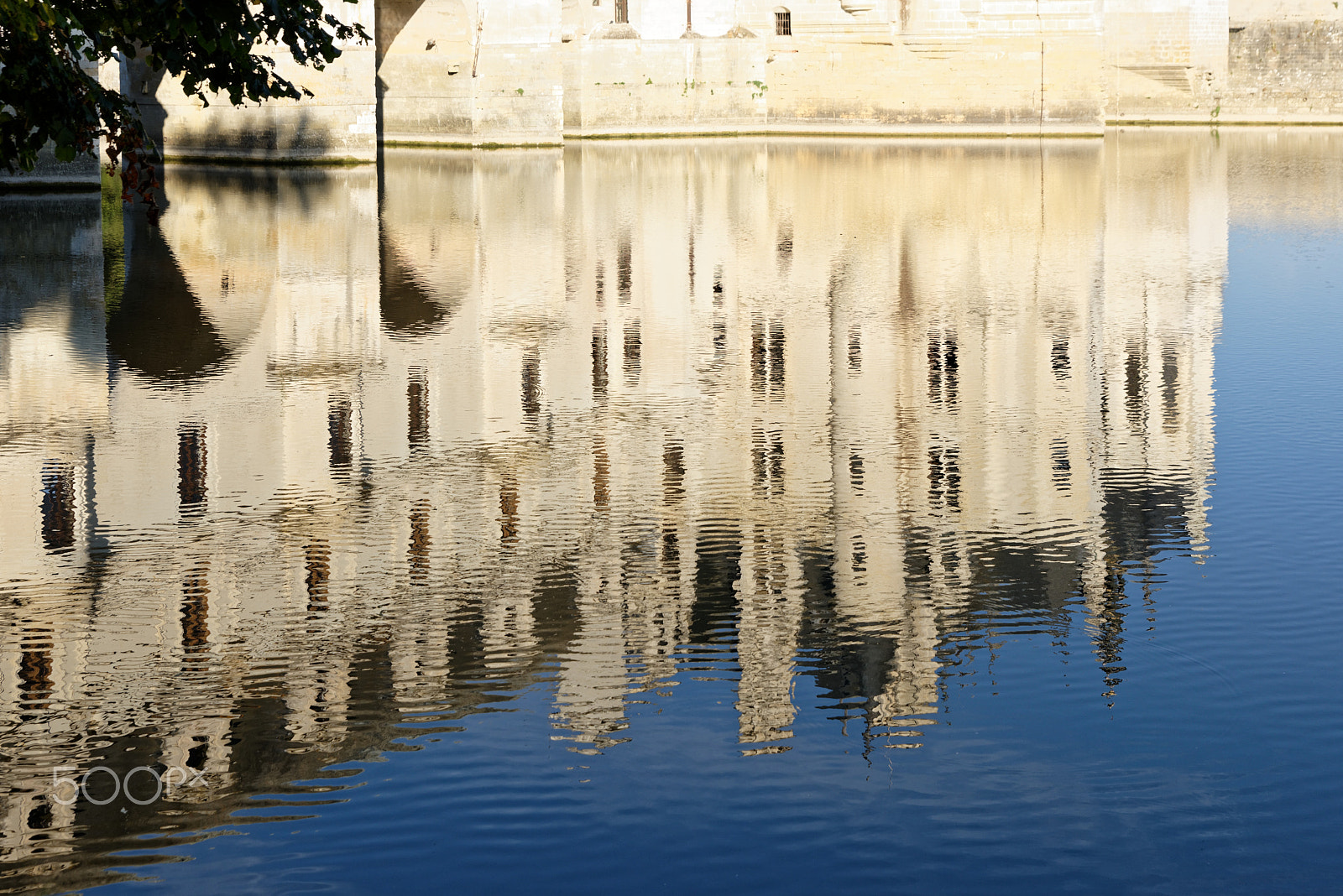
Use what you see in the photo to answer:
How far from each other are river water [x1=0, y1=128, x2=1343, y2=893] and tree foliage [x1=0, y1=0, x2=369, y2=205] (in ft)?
5.83

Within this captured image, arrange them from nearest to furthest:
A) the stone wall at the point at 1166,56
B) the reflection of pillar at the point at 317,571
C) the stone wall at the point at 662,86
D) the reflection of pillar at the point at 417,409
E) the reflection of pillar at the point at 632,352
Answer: the reflection of pillar at the point at 317,571, the reflection of pillar at the point at 417,409, the reflection of pillar at the point at 632,352, the stone wall at the point at 662,86, the stone wall at the point at 1166,56

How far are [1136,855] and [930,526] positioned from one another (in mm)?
3810

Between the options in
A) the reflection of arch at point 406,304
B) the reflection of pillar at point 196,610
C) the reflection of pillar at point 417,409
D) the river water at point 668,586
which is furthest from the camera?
the reflection of arch at point 406,304

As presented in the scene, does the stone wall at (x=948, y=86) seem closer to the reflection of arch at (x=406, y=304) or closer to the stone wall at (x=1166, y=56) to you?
the stone wall at (x=1166, y=56)

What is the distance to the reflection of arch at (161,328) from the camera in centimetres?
1255

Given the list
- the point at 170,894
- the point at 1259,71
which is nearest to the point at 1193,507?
the point at 170,894

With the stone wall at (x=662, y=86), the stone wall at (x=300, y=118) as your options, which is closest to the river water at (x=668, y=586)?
the stone wall at (x=300, y=118)

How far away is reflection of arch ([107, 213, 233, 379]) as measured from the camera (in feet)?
41.2

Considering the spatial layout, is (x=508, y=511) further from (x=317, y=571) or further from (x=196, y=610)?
(x=196, y=610)

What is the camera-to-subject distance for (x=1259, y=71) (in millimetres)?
53188

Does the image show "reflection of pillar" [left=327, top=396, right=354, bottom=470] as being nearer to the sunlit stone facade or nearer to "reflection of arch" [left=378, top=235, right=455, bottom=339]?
"reflection of arch" [left=378, top=235, right=455, bottom=339]
